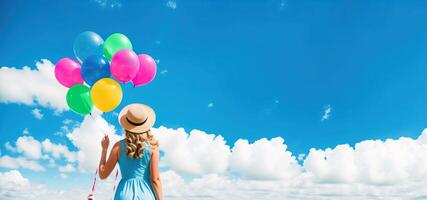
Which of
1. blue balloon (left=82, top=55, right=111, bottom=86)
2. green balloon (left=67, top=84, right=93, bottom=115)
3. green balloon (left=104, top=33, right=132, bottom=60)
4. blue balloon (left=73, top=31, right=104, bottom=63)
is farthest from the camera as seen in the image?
blue balloon (left=73, top=31, right=104, bottom=63)

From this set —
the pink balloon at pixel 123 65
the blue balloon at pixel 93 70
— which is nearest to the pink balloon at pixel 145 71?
the pink balloon at pixel 123 65

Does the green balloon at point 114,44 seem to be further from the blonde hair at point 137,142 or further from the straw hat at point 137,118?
the blonde hair at point 137,142

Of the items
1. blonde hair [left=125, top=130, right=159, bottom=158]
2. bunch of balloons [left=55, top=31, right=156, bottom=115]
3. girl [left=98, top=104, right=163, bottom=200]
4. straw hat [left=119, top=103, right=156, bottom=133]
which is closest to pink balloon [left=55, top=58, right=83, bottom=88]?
bunch of balloons [left=55, top=31, right=156, bottom=115]

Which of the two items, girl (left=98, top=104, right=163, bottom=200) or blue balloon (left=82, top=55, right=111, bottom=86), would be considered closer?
girl (left=98, top=104, right=163, bottom=200)

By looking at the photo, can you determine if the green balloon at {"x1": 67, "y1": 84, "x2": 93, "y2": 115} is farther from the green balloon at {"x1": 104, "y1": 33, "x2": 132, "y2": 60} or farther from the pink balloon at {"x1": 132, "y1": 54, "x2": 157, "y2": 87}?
the pink balloon at {"x1": 132, "y1": 54, "x2": 157, "y2": 87}

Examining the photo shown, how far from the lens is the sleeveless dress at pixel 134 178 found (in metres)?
4.64

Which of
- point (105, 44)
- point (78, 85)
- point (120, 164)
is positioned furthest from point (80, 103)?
point (120, 164)

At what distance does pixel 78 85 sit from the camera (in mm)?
7934

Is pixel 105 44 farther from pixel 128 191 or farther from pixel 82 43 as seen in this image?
pixel 128 191

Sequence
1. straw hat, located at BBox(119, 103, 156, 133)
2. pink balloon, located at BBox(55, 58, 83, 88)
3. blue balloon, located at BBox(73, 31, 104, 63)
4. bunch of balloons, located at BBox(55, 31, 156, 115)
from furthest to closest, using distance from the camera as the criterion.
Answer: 1. blue balloon, located at BBox(73, 31, 104, 63)
2. pink balloon, located at BBox(55, 58, 83, 88)
3. bunch of balloons, located at BBox(55, 31, 156, 115)
4. straw hat, located at BBox(119, 103, 156, 133)

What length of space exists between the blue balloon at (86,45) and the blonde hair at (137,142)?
4375 mm

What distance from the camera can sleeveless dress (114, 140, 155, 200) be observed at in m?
4.64

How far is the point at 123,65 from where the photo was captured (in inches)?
302

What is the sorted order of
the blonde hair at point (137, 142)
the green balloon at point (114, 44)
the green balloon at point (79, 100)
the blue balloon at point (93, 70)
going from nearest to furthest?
the blonde hair at point (137, 142), the green balloon at point (79, 100), the blue balloon at point (93, 70), the green balloon at point (114, 44)
